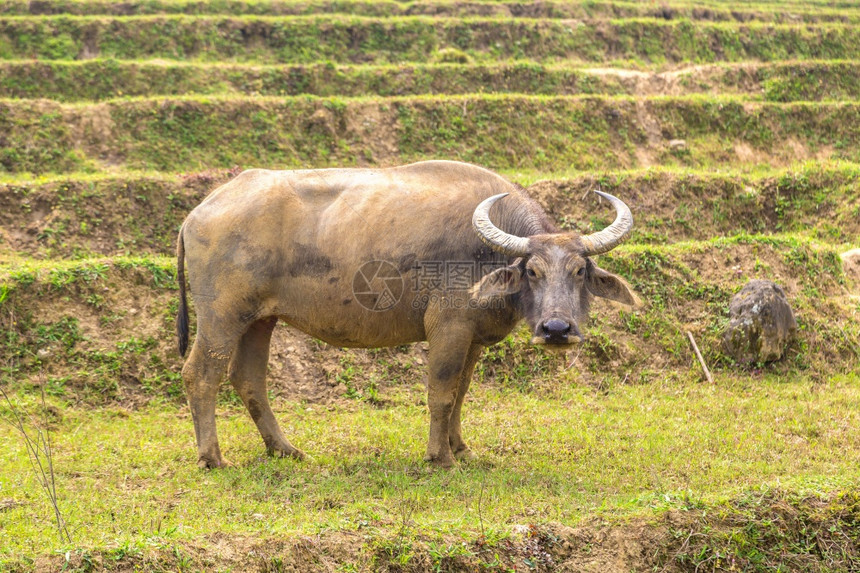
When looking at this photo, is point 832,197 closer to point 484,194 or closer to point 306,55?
point 484,194

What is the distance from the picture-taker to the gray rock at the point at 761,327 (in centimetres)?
1026

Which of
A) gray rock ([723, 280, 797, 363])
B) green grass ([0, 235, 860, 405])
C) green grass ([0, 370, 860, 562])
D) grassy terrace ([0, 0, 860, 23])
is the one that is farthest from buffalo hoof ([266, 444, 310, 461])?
grassy terrace ([0, 0, 860, 23])

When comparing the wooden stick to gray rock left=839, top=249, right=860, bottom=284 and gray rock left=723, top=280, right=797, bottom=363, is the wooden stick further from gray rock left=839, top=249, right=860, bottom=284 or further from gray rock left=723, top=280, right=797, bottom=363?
gray rock left=839, top=249, right=860, bottom=284

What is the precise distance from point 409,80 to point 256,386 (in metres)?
10.8

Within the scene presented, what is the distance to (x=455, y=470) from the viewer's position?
7508 millimetres

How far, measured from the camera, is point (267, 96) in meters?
16.6

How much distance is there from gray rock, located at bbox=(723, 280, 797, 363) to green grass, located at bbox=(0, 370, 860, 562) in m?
0.35

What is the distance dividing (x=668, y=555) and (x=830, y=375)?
501cm

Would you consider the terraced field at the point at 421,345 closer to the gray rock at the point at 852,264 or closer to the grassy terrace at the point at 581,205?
the grassy terrace at the point at 581,205

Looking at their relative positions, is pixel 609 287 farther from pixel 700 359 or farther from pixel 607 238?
pixel 700 359

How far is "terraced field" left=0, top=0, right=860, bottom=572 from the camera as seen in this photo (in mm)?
6363

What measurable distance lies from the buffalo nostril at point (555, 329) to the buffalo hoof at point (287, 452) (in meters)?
2.60

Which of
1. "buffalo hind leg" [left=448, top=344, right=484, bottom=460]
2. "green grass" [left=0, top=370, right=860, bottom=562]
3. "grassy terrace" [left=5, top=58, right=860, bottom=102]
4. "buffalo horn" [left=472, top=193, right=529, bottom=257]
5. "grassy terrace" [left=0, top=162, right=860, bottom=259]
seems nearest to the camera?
"green grass" [left=0, top=370, right=860, bottom=562]

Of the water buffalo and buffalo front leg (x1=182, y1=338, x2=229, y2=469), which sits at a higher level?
the water buffalo
